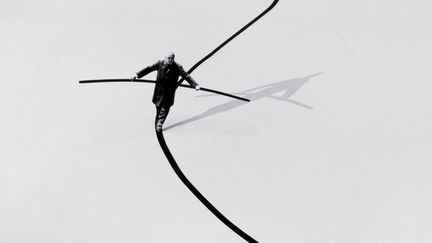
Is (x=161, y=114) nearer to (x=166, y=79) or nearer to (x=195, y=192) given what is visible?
(x=166, y=79)

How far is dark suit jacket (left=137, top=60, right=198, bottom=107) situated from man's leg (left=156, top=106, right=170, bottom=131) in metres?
0.05

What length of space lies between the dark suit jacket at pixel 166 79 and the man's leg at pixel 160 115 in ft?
0.17

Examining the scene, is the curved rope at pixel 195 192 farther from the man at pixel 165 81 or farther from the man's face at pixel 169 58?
the man's face at pixel 169 58

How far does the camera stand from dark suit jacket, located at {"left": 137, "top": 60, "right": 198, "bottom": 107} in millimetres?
6539

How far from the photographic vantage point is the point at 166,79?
6555 mm

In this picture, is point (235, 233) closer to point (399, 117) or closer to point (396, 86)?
point (399, 117)

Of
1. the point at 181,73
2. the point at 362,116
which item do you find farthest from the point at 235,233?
the point at 362,116

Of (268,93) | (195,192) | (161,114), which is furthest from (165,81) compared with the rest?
(268,93)

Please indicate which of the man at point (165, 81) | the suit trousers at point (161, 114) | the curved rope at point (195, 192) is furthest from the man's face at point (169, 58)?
the curved rope at point (195, 192)

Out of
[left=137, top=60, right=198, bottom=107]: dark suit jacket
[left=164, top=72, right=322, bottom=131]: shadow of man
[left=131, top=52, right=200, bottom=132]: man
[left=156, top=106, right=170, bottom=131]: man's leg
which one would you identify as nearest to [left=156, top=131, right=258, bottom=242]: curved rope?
[left=156, top=106, right=170, bottom=131]: man's leg

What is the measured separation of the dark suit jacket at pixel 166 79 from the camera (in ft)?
21.5

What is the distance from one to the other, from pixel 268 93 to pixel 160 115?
5.76 ft

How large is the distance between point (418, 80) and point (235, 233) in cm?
417

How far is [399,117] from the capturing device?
285 inches
